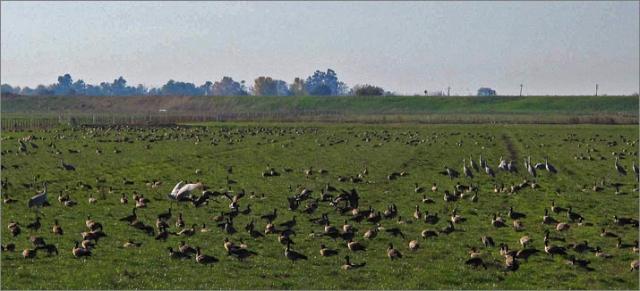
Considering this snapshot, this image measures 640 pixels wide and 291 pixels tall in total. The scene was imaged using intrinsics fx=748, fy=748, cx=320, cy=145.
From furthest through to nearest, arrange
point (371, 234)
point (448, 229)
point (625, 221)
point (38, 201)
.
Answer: point (38, 201) < point (625, 221) < point (448, 229) < point (371, 234)

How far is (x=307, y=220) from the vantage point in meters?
25.3

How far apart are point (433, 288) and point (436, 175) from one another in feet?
82.5

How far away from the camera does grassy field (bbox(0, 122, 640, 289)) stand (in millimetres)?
17281

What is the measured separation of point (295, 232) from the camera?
74.8 ft

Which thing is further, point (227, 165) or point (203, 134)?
point (203, 134)

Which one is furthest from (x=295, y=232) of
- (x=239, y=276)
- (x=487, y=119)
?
(x=487, y=119)

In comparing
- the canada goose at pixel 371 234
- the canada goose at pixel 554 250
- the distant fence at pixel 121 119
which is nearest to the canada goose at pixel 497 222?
the canada goose at pixel 554 250

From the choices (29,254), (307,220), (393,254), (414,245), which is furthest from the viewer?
(307,220)

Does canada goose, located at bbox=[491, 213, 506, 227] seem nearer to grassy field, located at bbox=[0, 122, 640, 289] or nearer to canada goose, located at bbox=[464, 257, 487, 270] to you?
grassy field, located at bbox=[0, 122, 640, 289]

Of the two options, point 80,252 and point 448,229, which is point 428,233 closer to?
point 448,229

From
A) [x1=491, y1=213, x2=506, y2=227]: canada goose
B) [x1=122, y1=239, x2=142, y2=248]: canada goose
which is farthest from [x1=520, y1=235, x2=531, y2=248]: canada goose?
[x1=122, y1=239, x2=142, y2=248]: canada goose

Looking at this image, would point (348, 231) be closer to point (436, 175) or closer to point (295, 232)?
point (295, 232)

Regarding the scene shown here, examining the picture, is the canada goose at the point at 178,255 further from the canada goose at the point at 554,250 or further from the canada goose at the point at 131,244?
the canada goose at the point at 554,250

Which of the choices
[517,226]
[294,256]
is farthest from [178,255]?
[517,226]
